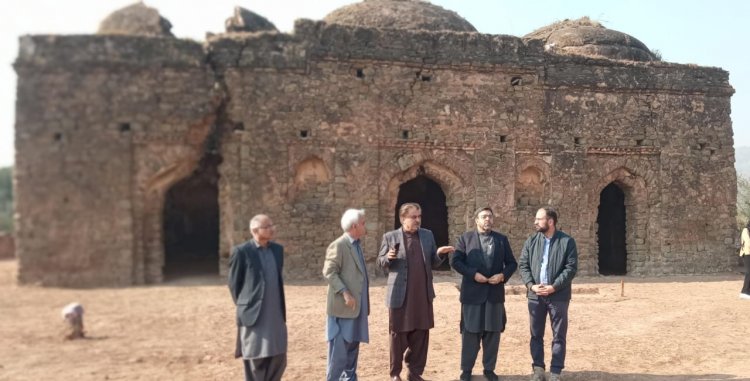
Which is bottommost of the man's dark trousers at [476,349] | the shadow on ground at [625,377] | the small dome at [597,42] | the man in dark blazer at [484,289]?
the shadow on ground at [625,377]

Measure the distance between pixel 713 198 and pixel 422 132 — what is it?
774 cm

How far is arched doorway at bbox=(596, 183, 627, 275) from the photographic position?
15578 millimetres

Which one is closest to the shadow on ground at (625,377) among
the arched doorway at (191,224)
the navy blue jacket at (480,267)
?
the navy blue jacket at (480,267)

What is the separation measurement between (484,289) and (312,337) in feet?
9.71

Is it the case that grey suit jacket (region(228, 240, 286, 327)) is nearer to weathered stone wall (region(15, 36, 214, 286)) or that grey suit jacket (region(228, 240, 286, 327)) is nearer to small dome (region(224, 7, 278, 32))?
weathered stone wall (region(15, 36, 214, 286))

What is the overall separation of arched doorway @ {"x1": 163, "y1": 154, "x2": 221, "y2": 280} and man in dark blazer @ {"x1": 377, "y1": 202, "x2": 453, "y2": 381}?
963 cm

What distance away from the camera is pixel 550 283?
17.8 ft

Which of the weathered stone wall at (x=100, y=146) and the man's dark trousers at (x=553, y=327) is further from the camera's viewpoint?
the weathered stone wall at (x=100, y=146)

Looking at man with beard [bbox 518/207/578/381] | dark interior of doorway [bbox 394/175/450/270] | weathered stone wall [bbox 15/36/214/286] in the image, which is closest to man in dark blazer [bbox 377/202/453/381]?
Result: man with beard [bbox 518/207/578/381]

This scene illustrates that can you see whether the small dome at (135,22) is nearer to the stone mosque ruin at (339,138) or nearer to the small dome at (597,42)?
the stone mosque ruin at (339,138)

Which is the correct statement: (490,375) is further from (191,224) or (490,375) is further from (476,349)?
(191,224)

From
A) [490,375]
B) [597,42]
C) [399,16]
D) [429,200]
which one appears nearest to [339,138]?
[399,16]

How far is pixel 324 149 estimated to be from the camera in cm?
1222

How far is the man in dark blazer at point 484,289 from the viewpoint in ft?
17.8
